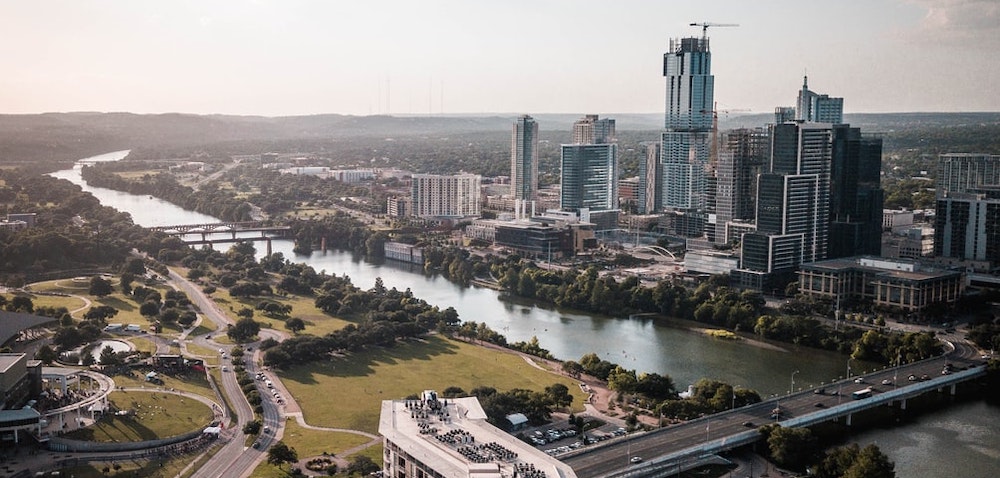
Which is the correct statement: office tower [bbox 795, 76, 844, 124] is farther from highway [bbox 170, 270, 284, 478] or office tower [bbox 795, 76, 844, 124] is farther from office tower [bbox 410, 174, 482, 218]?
highway [bbox 170, 270, 284, 478]

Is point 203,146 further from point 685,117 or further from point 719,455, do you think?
point 719,455

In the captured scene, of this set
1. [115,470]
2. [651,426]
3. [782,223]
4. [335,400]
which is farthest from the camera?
[782,223]

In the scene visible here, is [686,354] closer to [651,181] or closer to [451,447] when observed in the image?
[451,447]

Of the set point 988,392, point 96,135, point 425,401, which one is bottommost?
point 988,392

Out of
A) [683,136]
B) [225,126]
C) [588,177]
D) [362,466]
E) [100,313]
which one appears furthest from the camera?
[225,126]

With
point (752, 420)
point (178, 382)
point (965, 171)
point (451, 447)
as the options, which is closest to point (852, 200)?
point (965, 171)

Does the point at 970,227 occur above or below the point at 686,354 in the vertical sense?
above

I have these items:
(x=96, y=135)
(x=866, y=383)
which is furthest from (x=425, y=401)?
(x=96, y=135)
